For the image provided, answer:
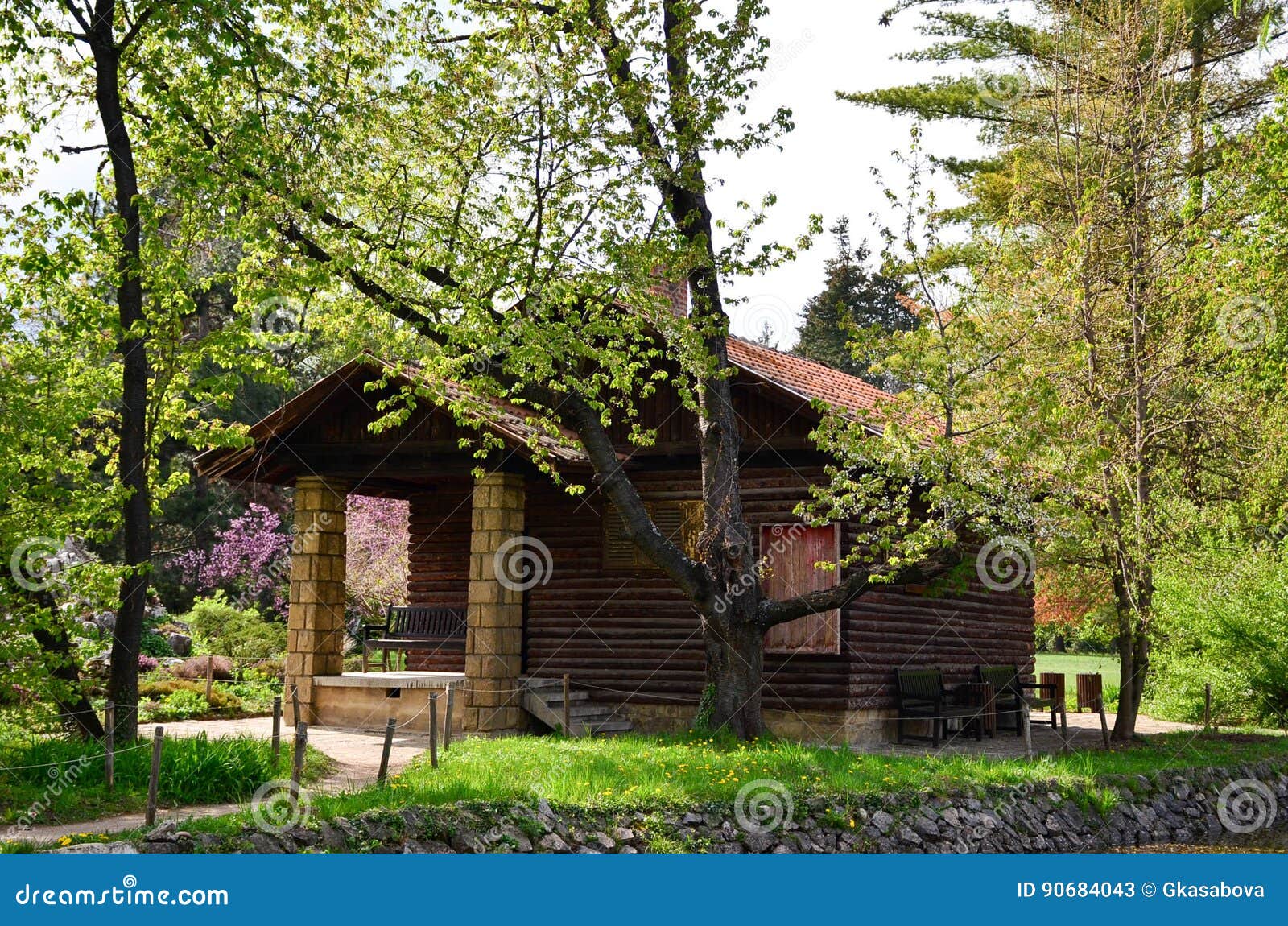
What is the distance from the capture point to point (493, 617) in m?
16.8

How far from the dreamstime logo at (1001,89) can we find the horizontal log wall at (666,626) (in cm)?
973

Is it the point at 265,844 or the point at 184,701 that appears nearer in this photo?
the point at 265,844

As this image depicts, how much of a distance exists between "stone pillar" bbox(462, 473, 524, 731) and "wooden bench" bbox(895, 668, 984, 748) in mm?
5396

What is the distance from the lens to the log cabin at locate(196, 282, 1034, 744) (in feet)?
54.2

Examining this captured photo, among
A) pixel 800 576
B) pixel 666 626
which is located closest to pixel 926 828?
pixel 800 576

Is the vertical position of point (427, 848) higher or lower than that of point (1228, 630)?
lower

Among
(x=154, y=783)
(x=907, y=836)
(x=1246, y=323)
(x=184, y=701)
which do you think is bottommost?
(x=907, y=836)

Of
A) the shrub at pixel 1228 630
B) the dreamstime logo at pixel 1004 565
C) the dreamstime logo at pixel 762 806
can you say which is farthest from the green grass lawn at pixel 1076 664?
the dreamstime logo at pixel 762 806

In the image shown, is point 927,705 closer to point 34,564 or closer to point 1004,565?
point 1004,565

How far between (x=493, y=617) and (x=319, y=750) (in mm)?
3576

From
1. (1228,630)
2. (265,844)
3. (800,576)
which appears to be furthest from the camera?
(1228,630)

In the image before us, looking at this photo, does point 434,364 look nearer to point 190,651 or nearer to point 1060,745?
point 1060,745

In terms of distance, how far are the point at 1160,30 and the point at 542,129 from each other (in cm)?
1044
